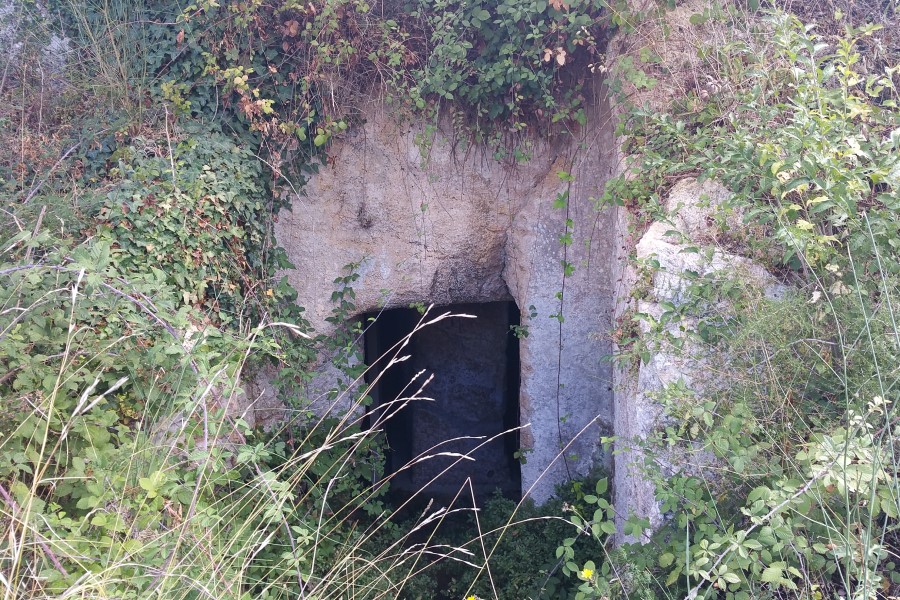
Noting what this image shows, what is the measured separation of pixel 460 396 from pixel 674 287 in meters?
4.08

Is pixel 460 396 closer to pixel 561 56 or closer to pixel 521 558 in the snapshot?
pixel 521 558

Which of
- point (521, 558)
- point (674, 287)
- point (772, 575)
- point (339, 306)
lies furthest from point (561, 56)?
point (521, 558)

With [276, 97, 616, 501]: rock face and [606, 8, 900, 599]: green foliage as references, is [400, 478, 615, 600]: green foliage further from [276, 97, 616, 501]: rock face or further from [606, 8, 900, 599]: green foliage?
[606, 8, 900, 599]: green foliage

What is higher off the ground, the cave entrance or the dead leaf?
the dead leaf

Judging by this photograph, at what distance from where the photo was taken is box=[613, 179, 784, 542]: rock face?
8.95ft

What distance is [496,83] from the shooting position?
4.06m

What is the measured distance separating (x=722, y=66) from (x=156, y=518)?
11.0 feet

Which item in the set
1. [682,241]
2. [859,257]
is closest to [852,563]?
[859,257]

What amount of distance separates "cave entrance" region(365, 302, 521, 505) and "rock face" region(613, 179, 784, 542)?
310cm

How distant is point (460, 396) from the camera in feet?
22.5

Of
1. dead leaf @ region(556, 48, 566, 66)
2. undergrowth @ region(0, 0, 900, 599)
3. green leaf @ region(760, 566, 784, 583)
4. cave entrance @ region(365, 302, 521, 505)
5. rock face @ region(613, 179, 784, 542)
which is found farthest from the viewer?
cave entrance @ region(365, 302, 521, 505)

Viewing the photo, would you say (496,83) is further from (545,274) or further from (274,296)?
(274,296)

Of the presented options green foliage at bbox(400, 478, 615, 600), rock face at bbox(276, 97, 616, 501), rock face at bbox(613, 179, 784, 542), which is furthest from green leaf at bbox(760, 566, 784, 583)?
rock face at bbox(276, 97, 616, 501)

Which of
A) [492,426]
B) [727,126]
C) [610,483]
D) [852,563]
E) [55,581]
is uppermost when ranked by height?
[727,126]
